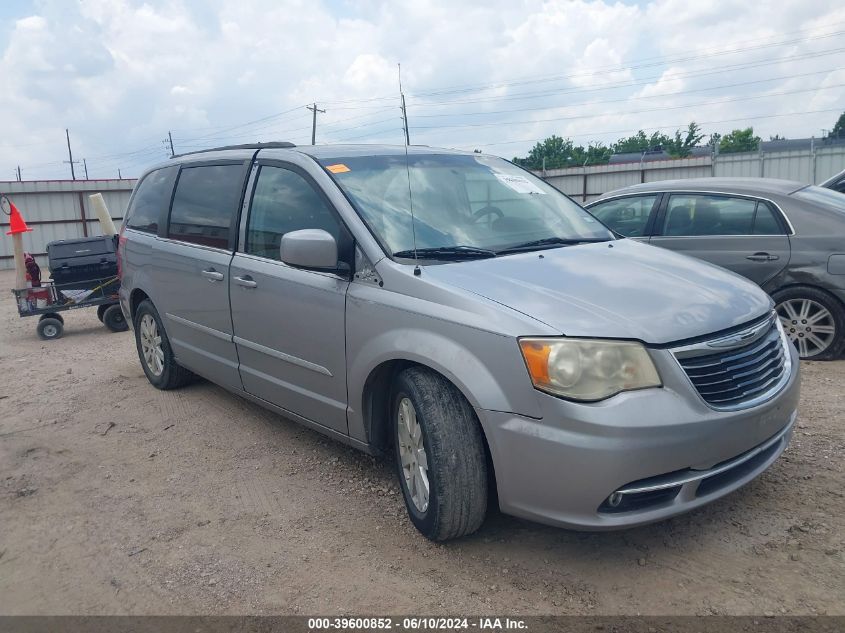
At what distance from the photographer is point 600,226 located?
441cm

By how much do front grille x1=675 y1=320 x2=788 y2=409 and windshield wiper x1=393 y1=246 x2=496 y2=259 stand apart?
3.75 ft

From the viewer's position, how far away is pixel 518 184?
4.47 meters

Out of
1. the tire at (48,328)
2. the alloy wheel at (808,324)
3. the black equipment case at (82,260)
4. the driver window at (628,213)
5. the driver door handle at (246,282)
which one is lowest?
the tire at (48,328)

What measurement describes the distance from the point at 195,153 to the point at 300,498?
3.02 m

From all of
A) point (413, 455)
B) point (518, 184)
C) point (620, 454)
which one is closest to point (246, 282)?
point (413, 455)

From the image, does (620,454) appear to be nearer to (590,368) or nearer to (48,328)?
(590,368)

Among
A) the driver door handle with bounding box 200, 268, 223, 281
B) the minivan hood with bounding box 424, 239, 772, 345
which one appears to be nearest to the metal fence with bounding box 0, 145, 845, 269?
the driver door handle with bounding box 200, 268, 223, 281

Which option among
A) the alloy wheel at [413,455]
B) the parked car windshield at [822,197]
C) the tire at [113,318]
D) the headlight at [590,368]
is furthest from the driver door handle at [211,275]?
the tire at [113,318]

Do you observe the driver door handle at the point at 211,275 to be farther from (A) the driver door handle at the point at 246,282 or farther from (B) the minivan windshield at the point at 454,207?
(B) the minivan windshield at the point at 454,207

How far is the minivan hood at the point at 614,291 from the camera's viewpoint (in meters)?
2.87

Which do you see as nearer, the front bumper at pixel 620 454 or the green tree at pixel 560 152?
the front bumper at pixel 620 454

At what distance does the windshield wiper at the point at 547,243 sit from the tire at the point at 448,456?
34.7 inches

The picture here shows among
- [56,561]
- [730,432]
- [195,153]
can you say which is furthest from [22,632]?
[195,153]

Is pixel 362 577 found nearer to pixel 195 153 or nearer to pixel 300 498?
pixel 300 498
